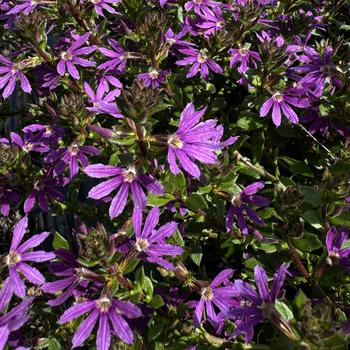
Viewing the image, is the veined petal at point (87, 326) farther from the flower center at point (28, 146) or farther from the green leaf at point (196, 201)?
the flower center at point (28, 146)

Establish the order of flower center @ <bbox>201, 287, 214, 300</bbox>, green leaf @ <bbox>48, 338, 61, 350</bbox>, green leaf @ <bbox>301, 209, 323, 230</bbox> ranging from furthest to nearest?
green leaf @ <bbox>301, 209, 323, 230</bbox> → flower center @ <bbox>201, 287, 214, 300</bbox> → green leaf @ <bbox>48, 338, 61, 350</bbox>

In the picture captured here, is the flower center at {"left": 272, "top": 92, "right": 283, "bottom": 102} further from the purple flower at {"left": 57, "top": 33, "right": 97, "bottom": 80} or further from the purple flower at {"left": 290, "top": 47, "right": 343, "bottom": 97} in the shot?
the purple flower at {"left": 57, "top": 33, "right": 97, "bottom": 80}

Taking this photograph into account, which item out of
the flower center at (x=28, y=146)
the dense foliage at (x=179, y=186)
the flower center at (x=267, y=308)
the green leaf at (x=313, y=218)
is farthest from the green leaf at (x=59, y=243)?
the green leaf at (x=313, y=218)

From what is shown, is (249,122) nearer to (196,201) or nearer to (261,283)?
(196,201)

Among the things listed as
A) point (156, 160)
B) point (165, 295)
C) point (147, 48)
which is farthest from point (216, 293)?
point (147, 48)

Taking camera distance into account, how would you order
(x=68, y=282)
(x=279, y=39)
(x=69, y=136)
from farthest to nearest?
(x=279, y=39), (x=69, y=136), (x=68, y=282)

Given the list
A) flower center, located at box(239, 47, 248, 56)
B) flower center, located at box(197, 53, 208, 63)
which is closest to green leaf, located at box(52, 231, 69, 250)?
flower center, located at box(197, 53, 208, 63)

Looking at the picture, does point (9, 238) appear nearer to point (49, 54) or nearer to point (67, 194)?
point (67, 194)
